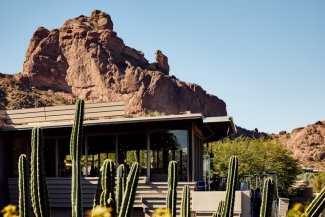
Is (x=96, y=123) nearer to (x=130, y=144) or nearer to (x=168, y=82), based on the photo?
(x=130, y=144)

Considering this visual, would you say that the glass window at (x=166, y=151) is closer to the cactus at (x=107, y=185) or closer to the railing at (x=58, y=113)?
the railing at (x=58, y=113)

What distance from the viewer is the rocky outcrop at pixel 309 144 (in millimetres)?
79438

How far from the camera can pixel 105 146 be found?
18219mm

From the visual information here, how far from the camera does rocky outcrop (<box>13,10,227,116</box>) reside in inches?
3556

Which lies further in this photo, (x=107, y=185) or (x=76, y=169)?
(x=76, y=169)

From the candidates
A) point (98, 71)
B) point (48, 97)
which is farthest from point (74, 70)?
point (48, 97)

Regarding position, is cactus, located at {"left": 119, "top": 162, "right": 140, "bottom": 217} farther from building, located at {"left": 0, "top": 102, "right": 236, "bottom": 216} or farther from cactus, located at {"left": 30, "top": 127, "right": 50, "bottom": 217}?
building, located at {"left": 0, "top": 102, "right": 236, "bottom": 216}

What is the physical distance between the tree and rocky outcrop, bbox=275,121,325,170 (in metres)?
36.0

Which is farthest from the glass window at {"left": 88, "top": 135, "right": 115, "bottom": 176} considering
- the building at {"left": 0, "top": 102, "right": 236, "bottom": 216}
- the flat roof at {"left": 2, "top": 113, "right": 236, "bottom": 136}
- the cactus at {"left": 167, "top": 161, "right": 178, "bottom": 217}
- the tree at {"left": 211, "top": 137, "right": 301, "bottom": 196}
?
the tree at {"left": 211, "top": 137, "right": 301, "bottom": 196}

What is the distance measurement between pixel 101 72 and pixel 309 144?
3455cm

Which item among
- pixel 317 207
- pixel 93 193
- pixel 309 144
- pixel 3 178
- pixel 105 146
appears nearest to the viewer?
pixel 317 207

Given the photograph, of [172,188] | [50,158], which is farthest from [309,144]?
[172,188]

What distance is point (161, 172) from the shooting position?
17688mm

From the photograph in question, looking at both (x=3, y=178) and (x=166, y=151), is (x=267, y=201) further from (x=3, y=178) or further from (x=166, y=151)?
(x=3, y=178)
